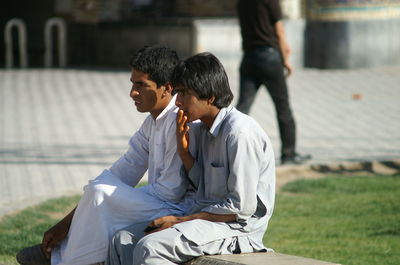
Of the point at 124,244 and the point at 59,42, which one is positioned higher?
the point at 124,244

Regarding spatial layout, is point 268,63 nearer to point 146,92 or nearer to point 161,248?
point 146,92

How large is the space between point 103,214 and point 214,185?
23.2 inches

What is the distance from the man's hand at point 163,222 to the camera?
4574 mm

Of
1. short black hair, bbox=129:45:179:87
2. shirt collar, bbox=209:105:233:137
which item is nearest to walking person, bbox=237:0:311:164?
short black hair, bbox=129:45:179:87

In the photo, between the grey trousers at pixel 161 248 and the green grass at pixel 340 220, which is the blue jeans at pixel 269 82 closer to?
the green grass at pixel 340 220

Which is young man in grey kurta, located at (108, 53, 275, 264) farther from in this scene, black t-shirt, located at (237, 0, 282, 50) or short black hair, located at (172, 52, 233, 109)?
black t-shirt, located at (237, 0, 282, 50)

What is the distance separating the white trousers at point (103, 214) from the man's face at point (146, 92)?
441 millimetres

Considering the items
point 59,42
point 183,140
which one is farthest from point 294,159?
point 59,42

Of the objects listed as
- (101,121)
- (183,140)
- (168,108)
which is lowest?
(101,121)

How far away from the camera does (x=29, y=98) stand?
14891 mm

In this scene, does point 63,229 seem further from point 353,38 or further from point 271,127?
point 353,38

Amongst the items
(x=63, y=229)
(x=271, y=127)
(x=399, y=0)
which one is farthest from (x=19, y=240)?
(x=399, y=0)

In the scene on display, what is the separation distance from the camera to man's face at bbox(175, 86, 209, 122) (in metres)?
4.57

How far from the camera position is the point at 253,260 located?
14.2 ft
